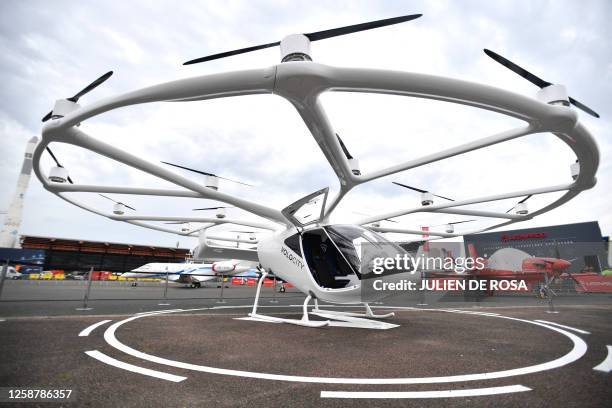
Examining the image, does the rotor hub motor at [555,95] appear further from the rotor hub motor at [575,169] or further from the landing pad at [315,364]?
the rotor hub motor at [575,169]

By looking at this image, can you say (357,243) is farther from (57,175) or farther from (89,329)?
(57,175)

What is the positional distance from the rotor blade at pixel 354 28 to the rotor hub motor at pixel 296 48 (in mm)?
148

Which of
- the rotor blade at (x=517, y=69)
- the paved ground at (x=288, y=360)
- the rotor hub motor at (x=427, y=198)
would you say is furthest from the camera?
the rotor hub motor at (x=427, y=198)

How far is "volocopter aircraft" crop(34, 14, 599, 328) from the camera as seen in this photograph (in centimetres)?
423

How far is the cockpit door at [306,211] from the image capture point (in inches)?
313

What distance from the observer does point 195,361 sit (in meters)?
3.98

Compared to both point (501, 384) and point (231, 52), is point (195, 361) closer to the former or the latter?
point (501, 384)

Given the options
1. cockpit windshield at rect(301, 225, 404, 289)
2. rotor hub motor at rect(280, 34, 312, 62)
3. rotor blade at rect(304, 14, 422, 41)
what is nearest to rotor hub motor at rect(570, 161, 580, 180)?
cockpit windshield at rect(301, 225, 404, 289)

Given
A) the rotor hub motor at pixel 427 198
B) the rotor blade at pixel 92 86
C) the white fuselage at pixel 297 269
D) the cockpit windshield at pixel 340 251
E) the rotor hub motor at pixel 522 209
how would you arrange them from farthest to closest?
the rotor hub motor at pixel 522 209
the rotor hub motor at pixel 427 198
the cockpit windshield at pixel 340 251
the white fuselage at pixel 297 269
the rotor blade at pixel 92 86

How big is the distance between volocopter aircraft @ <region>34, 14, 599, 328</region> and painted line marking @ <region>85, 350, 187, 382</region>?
3832 millimetres

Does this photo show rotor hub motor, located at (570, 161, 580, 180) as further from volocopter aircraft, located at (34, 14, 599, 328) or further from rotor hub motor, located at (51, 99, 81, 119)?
rotor hub motor, located at (51, 99, 81, 119)

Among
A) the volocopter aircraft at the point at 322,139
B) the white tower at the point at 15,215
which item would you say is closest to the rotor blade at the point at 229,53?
the volocopter aircraft at the point at 322,139

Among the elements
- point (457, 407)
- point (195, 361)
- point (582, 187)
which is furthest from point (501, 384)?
point (582, 187)

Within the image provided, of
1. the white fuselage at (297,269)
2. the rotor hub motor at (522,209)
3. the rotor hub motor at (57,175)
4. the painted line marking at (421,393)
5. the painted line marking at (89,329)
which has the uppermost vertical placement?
the rotor hub motor at (522,209)
